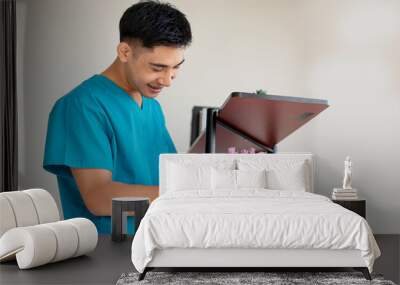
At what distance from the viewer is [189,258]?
437 centimetres

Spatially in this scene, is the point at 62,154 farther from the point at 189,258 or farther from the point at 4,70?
the point at 189,258

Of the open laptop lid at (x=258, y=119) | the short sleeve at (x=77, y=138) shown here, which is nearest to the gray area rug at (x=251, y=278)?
the open laptop lid at (x=258, y=119)

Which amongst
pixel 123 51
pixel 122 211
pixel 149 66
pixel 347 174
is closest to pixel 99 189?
pixel 122 211

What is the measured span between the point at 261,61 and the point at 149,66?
3.77ft

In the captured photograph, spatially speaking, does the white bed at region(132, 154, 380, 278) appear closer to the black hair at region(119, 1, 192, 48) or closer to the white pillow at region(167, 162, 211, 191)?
the white pillow at region(167, 162, 211, 191)

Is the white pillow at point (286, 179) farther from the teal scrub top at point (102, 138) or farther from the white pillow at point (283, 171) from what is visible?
the teal scrub top at point (102, 138)

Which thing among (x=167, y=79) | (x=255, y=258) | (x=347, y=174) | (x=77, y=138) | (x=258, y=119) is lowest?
(x=255, y=258)

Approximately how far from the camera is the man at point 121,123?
6410 millimetres

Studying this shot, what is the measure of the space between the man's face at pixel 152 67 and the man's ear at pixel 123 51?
3cm

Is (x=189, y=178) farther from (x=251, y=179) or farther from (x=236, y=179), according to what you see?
(x=251, y=179)

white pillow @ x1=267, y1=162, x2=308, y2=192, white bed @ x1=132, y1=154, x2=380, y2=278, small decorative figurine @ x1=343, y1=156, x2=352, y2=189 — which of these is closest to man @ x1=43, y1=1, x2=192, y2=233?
white pillow @ x1=267, y1=162, x2=308, y2=192

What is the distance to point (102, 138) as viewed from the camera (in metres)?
6.40

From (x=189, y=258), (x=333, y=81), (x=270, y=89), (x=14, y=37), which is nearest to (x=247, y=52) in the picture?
(x=270, y=89)

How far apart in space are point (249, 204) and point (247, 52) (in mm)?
2532
